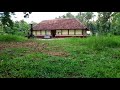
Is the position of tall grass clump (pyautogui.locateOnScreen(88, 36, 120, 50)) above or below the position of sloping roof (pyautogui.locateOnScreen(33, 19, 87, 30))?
below

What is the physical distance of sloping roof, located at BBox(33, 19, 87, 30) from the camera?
79.6 ft

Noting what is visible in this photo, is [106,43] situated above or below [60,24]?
below

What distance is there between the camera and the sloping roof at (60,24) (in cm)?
2427

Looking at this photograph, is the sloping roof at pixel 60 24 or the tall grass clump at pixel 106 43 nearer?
the tall grass clump at pixel 106 43

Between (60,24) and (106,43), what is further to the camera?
(60,24)

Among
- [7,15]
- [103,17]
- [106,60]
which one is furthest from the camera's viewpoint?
[103,17]

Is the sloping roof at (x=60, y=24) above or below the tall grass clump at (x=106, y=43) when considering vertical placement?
above

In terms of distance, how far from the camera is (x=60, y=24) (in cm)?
2505

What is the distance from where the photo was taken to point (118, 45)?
37.6 feet
